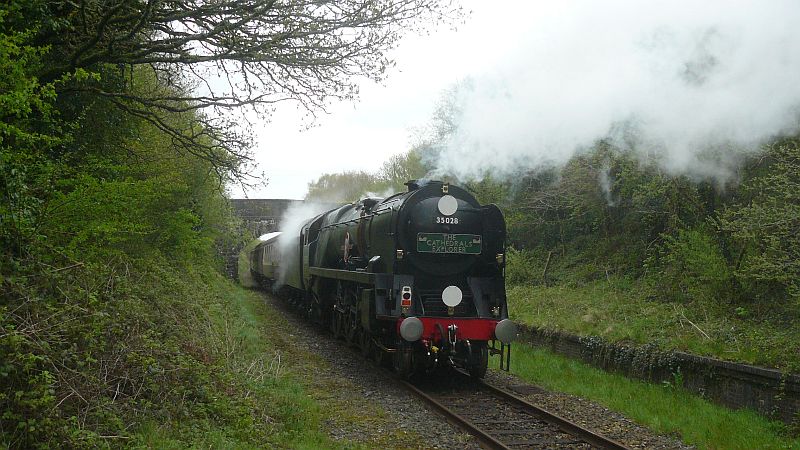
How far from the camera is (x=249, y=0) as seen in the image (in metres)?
8.68

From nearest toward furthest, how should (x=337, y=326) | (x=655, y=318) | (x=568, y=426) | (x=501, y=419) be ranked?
(x=568, y=426) < (x=501, y=419) < (x=655, y=318) < (x=337, y=326)

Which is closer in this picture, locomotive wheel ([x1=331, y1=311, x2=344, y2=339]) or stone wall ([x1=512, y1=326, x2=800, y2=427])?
stone wall ([x1=512, y1=326, x2=800, y2=427])

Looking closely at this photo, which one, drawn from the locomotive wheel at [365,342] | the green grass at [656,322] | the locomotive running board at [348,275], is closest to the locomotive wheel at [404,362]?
the locomotive running board at [348,275]

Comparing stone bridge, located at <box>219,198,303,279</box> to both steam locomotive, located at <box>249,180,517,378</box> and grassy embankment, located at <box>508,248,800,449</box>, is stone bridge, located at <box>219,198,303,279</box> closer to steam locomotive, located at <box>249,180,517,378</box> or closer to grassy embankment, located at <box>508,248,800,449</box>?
grassy embankment, located at <box>508,248,800,449</box>

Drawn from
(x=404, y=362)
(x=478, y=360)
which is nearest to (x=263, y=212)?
(x=404, y=362)

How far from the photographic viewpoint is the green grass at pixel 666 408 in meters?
7.46

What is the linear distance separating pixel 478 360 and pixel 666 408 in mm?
2831

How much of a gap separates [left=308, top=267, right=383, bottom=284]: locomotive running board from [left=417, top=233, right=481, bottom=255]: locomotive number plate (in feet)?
3.08

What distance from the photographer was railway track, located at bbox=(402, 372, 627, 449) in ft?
23.8

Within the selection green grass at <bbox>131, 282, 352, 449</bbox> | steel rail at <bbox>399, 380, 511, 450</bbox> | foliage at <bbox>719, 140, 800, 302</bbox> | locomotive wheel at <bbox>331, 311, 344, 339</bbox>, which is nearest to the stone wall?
foliage at <bbox>719, 140, 800, 302</bbox>

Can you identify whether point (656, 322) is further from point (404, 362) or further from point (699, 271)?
point (404, 362)

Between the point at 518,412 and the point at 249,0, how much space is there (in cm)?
671

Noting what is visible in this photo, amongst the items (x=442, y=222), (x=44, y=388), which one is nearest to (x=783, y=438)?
(x=442, y=222)

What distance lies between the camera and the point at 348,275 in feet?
38.1
